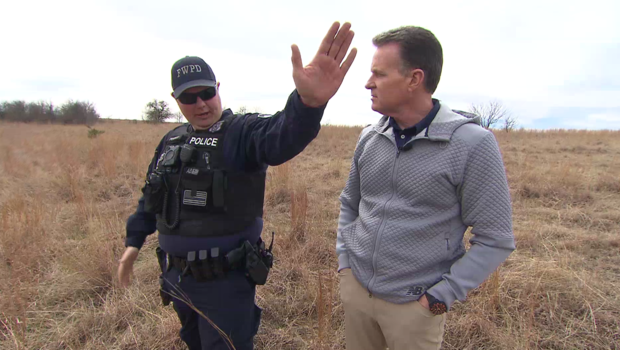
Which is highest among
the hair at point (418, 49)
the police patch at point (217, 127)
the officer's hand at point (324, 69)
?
the hair at point (418, 49)

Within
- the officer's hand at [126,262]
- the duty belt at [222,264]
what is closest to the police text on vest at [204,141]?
the duty belt at [222,264]

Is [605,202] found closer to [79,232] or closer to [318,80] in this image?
[318,80]

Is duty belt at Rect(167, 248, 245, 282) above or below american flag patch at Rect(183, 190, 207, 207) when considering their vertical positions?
below

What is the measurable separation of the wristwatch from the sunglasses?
1252mm

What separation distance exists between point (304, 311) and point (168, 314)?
99 cm

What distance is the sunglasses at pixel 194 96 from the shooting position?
148cm

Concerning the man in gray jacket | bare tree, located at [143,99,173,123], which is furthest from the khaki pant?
bare tree, located at [143,99,173,123]

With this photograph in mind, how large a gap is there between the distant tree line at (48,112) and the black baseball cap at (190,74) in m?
40.4

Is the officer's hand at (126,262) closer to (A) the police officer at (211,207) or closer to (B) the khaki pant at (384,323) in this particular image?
(A) the police officer at (211,207)

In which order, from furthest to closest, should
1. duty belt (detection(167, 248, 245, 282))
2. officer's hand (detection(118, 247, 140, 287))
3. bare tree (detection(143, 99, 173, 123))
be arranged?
1. bare tree (detection(143, 99, 173, 123))
2. officer's hand (detection(118, 247, 140, 287))
3. duty belt (detection(167, 248, 245, 282))

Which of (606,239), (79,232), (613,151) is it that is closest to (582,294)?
(606,239)

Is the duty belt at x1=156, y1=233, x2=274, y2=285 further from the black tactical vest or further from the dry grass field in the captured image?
the dry grass field

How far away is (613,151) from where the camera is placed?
33.6 ft

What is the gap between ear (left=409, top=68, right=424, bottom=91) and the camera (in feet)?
3.89
